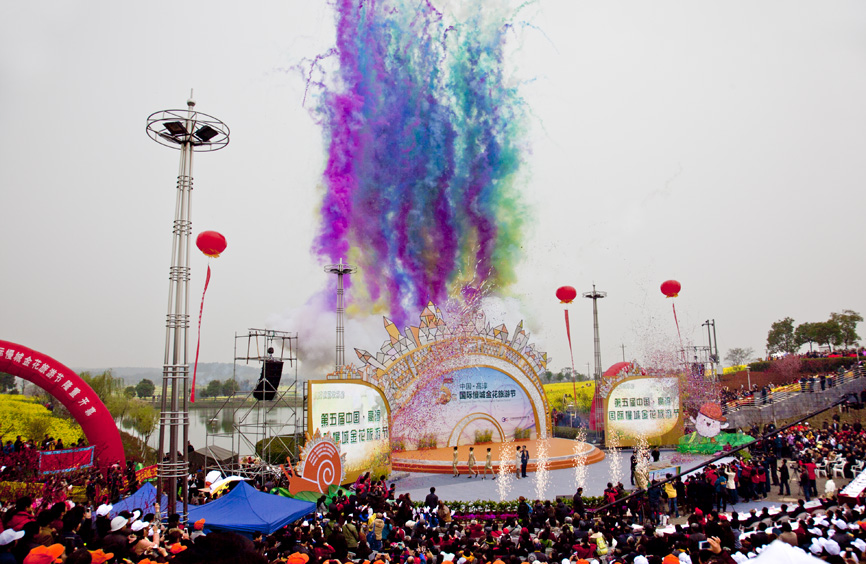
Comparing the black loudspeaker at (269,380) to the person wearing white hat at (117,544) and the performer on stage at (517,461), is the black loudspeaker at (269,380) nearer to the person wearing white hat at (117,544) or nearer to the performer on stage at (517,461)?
the performer on stage at (517,461)

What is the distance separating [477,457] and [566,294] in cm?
846

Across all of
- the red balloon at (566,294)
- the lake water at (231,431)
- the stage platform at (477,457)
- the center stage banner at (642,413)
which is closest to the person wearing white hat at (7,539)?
the lake water at (231,431)

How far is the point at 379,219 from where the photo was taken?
108 feet

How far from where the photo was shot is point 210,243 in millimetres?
11898

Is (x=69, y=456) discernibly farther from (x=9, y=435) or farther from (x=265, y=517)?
(x=9, y=435)

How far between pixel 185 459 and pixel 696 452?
19.7 meters

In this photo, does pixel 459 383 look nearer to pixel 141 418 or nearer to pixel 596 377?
pixel 596 377

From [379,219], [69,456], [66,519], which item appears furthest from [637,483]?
[379,219]

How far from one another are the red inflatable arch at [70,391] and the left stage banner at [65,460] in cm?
27

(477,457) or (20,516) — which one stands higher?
(20,516)

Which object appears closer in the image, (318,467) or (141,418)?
(318,467)

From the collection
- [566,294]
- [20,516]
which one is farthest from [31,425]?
[566,294]

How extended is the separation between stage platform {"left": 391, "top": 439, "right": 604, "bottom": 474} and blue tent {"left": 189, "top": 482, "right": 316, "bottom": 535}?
10.0 meters

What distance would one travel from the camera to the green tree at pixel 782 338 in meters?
51.1
